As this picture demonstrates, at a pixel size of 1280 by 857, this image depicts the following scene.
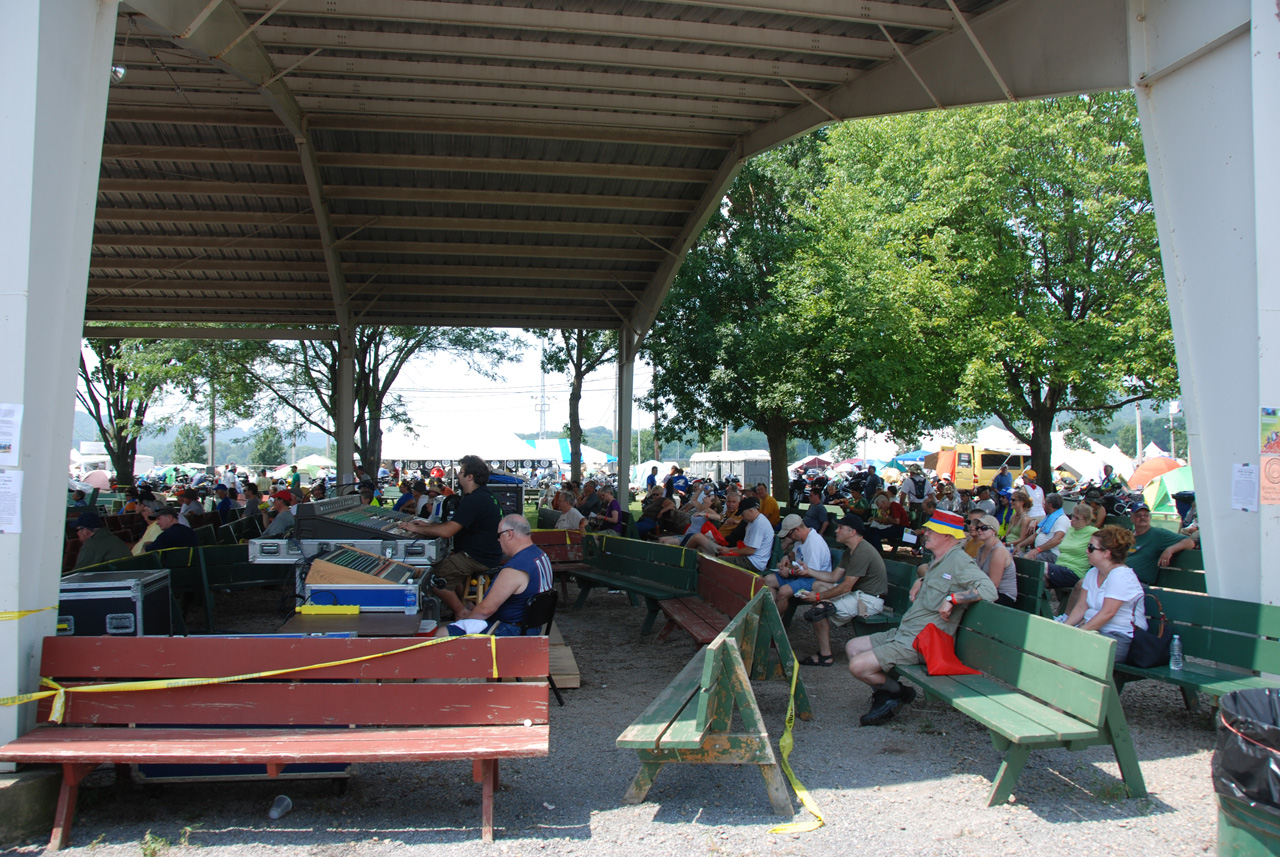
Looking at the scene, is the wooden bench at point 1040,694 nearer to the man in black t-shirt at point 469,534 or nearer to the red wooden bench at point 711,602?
the red wooden bench at point 711,602

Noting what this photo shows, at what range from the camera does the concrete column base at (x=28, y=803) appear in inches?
156

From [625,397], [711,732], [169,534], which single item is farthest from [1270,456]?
[625,397]

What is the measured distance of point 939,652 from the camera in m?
5.42

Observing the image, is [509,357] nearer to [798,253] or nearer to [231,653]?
[798,253]

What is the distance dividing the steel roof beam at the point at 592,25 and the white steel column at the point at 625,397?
1017 cm

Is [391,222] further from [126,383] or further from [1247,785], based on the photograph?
[126,383]

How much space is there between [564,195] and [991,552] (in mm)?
9904

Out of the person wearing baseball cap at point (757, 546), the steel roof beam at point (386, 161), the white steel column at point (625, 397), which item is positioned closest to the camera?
the person wearing baseball cap at point (757, 546)

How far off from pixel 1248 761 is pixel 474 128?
11718 millimetres

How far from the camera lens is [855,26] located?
9156 mm

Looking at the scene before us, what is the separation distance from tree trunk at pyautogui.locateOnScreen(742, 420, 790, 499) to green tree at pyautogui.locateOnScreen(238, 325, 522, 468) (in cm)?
1130

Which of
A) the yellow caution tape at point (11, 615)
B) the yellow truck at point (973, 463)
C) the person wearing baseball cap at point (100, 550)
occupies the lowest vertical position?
the yellow caution tape at point (11, 615)

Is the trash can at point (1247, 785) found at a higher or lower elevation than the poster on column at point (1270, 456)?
lower

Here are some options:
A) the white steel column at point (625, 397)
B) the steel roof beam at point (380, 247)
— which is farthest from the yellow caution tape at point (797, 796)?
the white steel column at point (625, 397)
